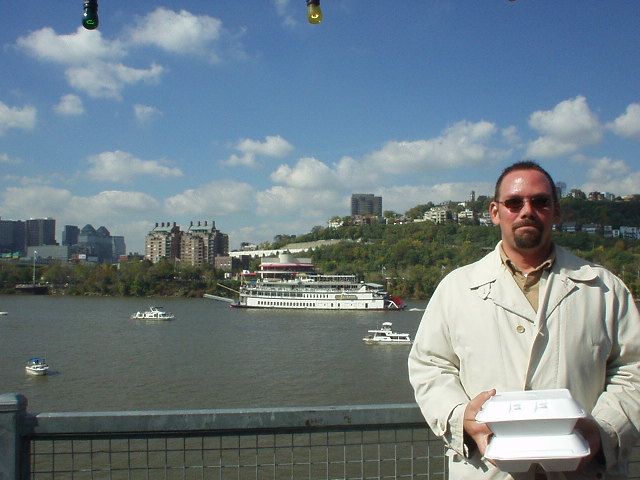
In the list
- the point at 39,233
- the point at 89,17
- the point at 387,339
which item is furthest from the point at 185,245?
the point at 89,17

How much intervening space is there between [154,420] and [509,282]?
1.55 meters

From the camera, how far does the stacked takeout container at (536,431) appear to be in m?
1.44

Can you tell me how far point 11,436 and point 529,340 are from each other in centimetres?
199

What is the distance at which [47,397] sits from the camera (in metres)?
15.0

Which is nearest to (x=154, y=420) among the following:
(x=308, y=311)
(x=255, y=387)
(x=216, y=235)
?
(x=255, y=387)

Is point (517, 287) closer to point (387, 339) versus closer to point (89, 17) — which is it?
point (89, 17)

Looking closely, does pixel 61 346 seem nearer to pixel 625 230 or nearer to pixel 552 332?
pixel 552 332

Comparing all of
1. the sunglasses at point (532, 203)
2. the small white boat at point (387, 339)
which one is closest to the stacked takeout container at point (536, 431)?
the sunglasses at point (532, 203)

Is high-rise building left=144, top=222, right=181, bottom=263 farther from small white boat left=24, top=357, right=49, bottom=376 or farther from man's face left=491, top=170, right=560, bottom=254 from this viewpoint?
man's face left=491, top=170, right=560, bottom=254

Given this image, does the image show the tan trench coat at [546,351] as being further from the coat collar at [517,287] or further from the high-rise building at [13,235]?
the high-rise building at [13,235]

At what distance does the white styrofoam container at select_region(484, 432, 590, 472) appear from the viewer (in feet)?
4.70

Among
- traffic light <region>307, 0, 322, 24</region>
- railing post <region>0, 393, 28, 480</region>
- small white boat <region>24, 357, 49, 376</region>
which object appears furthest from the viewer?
small white boat <region>24, 357, 49, 376</region>

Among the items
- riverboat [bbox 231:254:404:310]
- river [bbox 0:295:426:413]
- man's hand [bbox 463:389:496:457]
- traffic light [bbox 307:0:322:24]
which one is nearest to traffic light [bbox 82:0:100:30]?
traffic light [bbox 307:0:322:24]

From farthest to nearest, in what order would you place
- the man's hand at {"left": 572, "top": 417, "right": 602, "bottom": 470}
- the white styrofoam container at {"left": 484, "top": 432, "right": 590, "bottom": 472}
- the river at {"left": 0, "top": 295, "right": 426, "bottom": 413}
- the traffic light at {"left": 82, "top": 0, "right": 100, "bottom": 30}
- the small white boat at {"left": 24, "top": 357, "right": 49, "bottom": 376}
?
the small white boat at {"left": 24, "top": 357, "right": 49, "bottom": 376} → the river at {"left": 0, "top": 295, "right": 426, "bottom": 413} → the traffic light at {"left": 82, "top": 0, "right": 100, "bottom": 30} → the man's hand at {"left": 572, "top": 417, "right": 602, "bottom": 470} → the white styrofoam container at {"left": 484, "top": 432, "right": 590, "bottom": 472}
